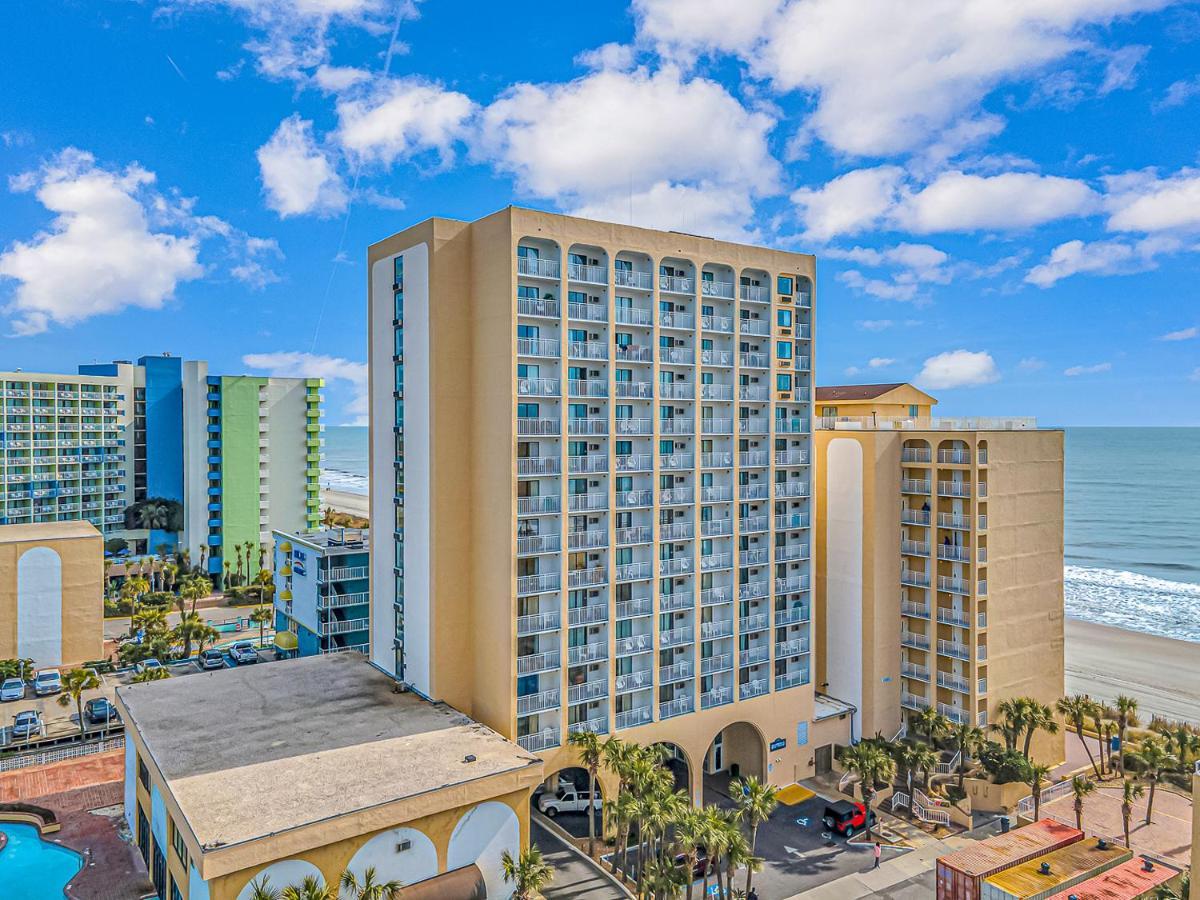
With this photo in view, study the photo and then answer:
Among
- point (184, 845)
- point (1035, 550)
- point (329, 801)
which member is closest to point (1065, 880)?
point (1035, 550)

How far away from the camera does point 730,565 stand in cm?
4062

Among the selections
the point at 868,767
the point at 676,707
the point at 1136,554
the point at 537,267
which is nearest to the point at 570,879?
the point at 676,707

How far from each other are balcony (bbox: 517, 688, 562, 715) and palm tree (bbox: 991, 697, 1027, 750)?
2460 cm

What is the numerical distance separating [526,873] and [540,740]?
740 cm

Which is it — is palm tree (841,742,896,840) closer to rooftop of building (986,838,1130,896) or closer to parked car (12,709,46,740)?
rooftop of building (986,838,1130,896)

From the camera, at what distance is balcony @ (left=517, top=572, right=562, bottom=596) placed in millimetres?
34594

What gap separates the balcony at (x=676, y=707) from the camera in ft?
125

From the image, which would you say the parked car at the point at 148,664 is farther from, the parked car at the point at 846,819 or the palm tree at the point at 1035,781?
the palm tree at the point at 1035,781

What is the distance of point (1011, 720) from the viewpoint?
42156 mm

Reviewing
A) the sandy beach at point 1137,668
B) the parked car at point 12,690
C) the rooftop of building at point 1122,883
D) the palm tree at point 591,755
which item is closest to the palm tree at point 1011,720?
the rooftop of building at point 1122,883

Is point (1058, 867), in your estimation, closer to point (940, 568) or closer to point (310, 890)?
point (940, 568)

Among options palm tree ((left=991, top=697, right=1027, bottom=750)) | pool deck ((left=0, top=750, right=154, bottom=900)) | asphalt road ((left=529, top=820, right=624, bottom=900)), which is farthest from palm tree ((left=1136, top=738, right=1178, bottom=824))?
pool deck ((left=0, top=750, right=154, bottom=900))

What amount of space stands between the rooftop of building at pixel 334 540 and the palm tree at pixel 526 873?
24.6 metres

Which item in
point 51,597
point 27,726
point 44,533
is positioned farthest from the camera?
point 44,533
